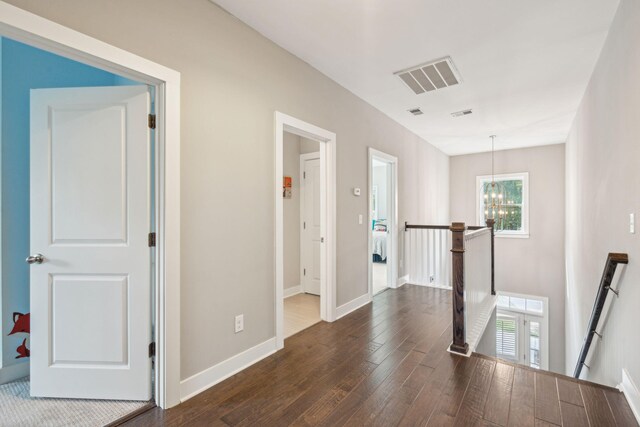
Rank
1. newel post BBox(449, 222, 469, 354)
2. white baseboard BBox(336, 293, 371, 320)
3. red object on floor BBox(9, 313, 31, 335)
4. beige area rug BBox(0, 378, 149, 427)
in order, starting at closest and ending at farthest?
1. beige area rug BBox(0, 378, 149, 427)
2. red object on floor BBox(9, 313, 31, 335)
3. newel post BBox(449, 222, 469, 354)
4. white baseboard BBox(336, 293, 371, 320)

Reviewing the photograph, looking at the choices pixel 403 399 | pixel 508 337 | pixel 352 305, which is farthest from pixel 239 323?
pixel 508 337

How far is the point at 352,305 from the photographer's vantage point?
371cm

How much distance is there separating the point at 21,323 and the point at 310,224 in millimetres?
3222

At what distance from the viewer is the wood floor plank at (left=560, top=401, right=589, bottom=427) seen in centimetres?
173

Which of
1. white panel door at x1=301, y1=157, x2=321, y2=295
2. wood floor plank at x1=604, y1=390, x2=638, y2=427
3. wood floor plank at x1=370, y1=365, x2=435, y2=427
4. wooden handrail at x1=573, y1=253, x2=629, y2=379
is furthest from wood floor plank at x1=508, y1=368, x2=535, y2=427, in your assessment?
white panel door at x1=301, y1=157, x2=321, y2=295

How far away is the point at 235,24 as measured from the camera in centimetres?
232

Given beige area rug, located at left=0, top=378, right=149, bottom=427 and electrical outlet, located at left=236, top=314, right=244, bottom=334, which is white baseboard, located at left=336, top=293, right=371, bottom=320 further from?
beige area rug, located at left=0, top=378, right=149, bottom=427

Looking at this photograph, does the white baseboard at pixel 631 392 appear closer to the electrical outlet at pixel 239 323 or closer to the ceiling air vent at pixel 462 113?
the electrical outlet at pixel 239 323

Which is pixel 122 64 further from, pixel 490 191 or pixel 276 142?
pixel 490 191

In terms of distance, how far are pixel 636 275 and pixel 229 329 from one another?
2.75 meters

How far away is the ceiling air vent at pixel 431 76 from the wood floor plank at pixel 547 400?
2846 millimetres

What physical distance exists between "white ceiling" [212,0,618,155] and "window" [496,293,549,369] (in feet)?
15.3

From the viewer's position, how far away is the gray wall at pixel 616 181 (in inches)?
74.4

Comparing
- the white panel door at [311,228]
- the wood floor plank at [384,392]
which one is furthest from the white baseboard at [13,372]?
the white panel door at [311,228]
